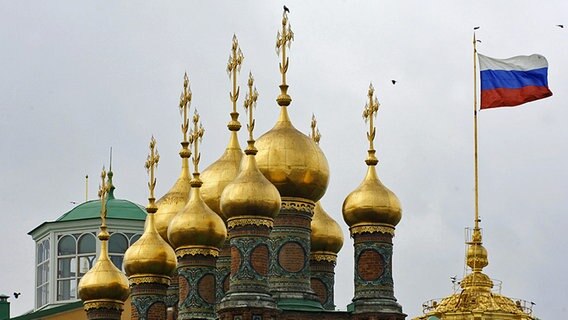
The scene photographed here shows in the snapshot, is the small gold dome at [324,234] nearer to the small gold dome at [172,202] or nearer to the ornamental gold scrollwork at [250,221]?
the small gold dome at [172,202]

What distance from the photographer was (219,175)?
63750 millimetres

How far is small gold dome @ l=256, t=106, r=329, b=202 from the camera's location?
6066 cm

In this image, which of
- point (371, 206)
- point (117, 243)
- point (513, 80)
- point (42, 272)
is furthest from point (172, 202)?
point (42, 272)

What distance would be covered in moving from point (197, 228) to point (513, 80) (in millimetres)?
10379

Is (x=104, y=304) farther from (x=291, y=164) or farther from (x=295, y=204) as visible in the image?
(x=291, y=164)

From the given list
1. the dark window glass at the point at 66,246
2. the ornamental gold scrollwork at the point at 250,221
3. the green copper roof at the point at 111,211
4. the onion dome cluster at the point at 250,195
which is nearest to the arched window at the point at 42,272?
the dark window glass at the point at 66,246

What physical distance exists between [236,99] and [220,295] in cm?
557

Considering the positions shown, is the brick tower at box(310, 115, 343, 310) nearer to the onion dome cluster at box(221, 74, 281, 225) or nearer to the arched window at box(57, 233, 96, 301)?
the onion dome cluster at box(221, 74, 281, 225)

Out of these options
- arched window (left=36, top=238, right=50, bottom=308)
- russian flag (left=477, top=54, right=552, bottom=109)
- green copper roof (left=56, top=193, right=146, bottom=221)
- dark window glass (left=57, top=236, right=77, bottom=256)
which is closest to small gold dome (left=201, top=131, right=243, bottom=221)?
russian flag (left=477, top=54, right=552, bottom=109)

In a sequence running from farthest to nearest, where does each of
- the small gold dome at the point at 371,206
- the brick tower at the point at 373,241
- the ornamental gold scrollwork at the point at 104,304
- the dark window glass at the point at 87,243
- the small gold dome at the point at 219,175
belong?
the dark window glass at the point at 87,243 → the ornamental gold scrollwork at the point at 104,304 → the small gold dome at the point at 219,175 → the small gold dome at the point at 371,206 → the brick tower at the point at 373,241

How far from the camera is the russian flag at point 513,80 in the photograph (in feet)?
207

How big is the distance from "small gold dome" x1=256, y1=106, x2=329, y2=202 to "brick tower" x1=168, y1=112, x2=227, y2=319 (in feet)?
7.11

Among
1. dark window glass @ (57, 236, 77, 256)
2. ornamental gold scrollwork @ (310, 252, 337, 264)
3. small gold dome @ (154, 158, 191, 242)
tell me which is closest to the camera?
ornamental gold scrollwork @ (310, 252, 337, 264)

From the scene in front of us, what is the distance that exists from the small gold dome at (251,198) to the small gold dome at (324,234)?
6.58 meters
